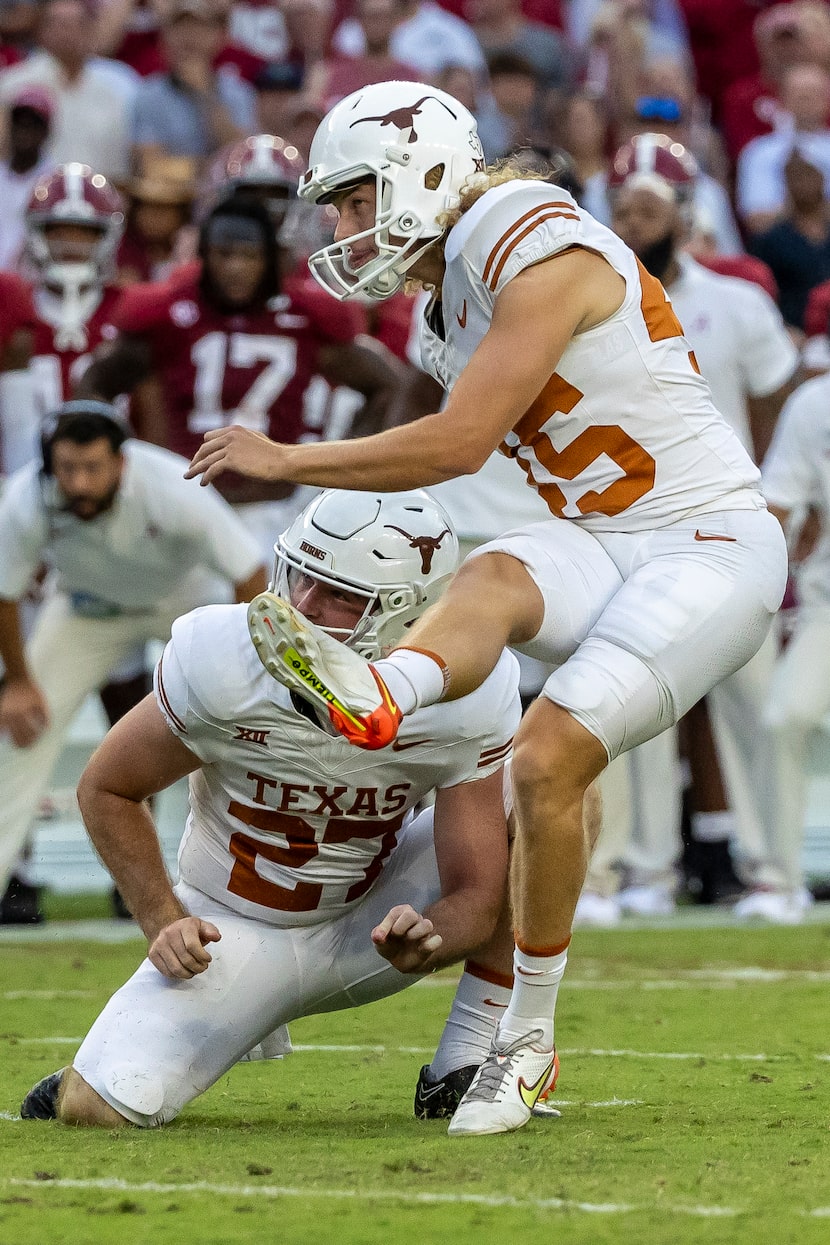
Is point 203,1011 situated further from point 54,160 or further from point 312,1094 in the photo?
point 54,160

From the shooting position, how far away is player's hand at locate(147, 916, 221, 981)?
3.82 metres

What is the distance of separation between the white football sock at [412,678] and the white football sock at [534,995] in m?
0.55

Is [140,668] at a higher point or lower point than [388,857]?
lower

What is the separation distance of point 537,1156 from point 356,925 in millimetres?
763

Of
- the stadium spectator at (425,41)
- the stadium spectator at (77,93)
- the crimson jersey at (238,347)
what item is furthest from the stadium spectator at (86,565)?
the stadium spectator at (425,41)

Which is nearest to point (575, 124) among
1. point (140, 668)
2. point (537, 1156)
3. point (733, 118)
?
point (733, 118)

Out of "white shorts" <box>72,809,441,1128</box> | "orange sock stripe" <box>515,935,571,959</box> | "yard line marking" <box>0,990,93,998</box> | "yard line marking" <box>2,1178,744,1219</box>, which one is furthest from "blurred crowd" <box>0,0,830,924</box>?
"yard line marking" <box>2,1178,744,1219</box>

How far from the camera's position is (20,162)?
948cm

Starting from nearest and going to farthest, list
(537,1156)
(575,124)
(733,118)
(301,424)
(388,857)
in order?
1. (537,1156)
2. (388,857)
3. (301,424)
4. (575,124)
5. (733,118)

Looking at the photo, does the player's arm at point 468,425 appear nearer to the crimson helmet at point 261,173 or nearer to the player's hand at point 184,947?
the player's hand at point 184,947

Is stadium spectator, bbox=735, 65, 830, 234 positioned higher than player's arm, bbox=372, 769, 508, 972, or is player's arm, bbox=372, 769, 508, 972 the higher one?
player's arm, bbox=372, 769, 508, 972

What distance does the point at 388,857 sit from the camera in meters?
4.16

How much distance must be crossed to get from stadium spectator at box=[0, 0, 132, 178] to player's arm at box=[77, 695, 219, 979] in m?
6.45

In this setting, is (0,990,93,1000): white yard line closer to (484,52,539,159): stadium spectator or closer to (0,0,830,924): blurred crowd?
(0,0,830,924): blurred crowd
